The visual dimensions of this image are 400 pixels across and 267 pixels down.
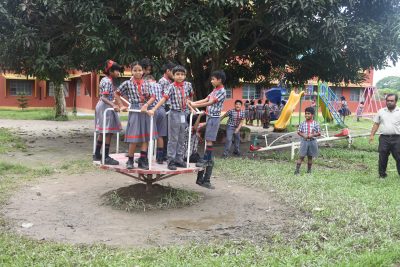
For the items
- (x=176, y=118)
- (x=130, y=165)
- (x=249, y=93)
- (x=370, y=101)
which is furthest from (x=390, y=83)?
(x=130, y=165)

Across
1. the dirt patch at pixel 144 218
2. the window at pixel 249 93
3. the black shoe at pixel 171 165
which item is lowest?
the dirt patch at pixel 144 218

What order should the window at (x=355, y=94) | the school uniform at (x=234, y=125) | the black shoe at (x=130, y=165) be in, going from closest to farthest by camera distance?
the black shoe at (x=130, y=165), the school uniform at (x=234, y=125), the window at (x=355, y=94)

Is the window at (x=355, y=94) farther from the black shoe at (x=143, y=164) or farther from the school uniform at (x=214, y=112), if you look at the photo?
the black shoe at (x=143, y=164)

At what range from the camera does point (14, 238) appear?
4.88 metres

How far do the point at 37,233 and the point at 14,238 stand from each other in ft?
0.99

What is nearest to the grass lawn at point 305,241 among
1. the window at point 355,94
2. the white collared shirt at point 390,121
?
the white collared shirt at point 390,121

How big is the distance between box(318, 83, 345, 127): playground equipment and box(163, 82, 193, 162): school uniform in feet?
47.6

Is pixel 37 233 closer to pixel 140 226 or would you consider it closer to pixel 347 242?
pixel 140 226

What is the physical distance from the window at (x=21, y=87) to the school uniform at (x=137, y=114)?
Answer: 29.9m

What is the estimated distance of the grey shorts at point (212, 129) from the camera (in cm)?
708

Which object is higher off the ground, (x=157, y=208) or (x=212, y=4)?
(x=212, y=4)

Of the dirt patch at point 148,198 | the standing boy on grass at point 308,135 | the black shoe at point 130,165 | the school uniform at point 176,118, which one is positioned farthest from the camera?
the standing boy on grass at point 308,135

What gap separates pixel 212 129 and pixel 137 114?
4.79 ft

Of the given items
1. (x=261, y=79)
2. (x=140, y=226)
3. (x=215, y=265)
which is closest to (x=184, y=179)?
(x=140, y=226)
